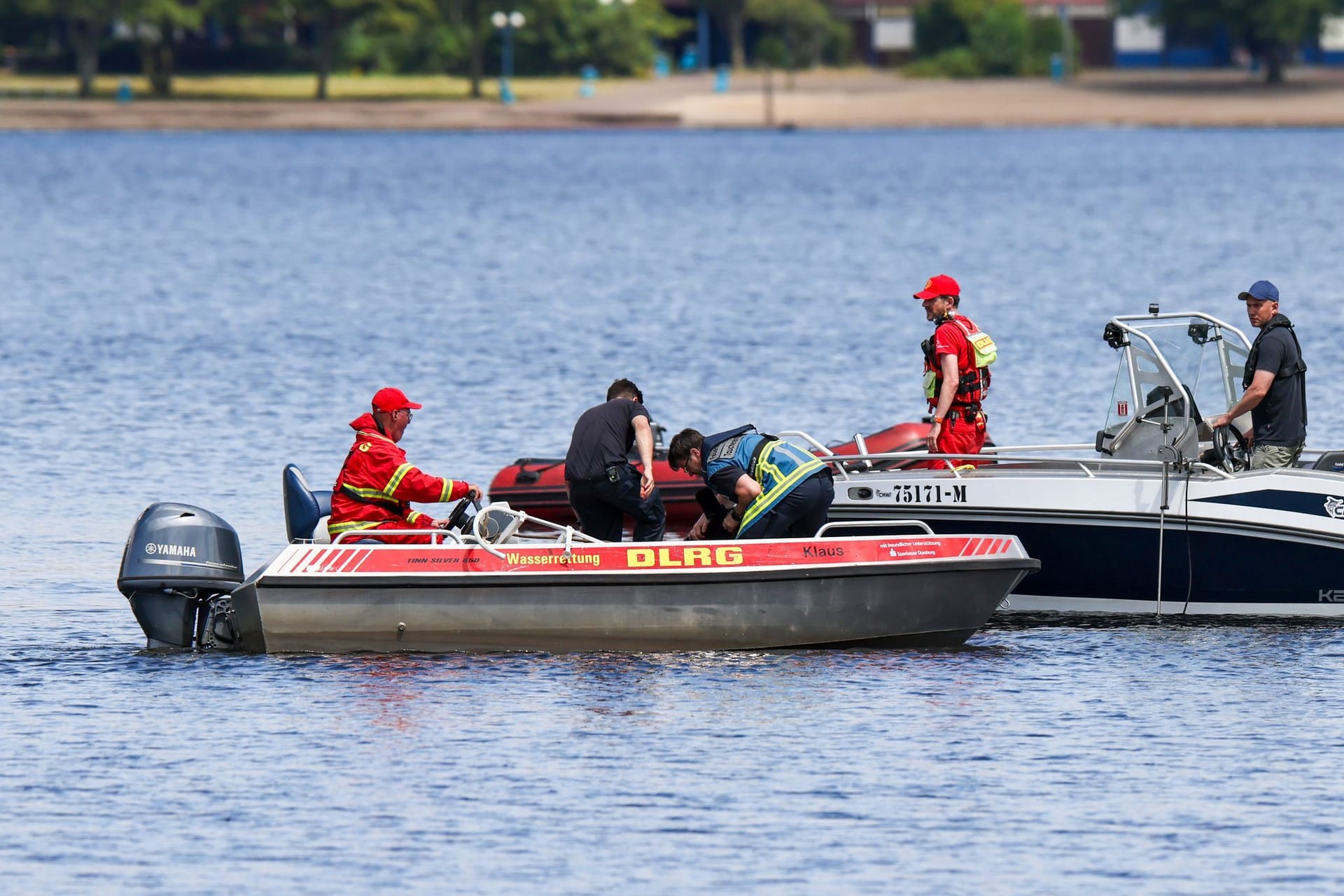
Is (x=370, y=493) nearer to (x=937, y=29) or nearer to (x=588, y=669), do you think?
(x=588, y=669)

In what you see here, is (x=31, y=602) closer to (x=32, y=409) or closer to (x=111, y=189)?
(x=32, y=409)

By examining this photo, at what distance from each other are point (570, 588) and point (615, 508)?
1359 mm

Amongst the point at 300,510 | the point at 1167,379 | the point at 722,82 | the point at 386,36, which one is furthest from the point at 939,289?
the point at 386,36

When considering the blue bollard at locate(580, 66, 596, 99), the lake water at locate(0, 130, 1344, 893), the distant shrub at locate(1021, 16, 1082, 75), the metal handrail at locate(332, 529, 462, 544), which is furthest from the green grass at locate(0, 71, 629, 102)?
the metal handrail at locate(332, 529, 462, 544)

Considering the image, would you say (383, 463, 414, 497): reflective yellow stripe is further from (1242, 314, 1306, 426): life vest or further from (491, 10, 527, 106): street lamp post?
(491, 10, 527, 106): street lamp post

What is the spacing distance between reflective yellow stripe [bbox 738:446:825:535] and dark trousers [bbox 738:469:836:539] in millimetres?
31

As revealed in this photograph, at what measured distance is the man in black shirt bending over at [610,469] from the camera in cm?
1616

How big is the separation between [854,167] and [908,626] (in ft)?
286

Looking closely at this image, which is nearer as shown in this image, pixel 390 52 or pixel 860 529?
pixel 860 529

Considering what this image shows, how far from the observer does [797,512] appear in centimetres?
1557

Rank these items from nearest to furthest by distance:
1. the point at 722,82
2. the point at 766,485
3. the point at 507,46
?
the point at 766,485
the point at 507,46
the point at 722,82

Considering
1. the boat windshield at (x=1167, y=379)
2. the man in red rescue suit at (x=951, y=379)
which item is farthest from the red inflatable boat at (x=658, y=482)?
the boat windshield at (x=1167, y=379)

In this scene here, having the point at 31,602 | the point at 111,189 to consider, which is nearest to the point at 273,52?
the point at 111,189

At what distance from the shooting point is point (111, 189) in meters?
89.3
